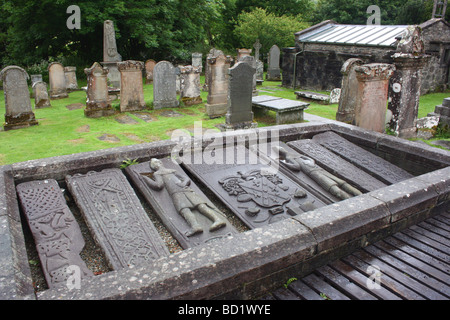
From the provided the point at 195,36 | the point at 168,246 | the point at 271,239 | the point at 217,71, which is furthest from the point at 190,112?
the point at 195,36

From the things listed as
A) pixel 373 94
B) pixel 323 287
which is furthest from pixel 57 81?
pixel 323 287

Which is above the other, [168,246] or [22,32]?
[22,32]

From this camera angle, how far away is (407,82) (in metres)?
7.68

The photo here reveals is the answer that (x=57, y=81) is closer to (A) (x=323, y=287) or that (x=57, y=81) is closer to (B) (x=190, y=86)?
(B) (x=190, y=86)

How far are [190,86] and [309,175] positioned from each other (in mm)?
8916

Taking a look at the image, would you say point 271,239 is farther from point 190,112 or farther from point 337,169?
point 190,112

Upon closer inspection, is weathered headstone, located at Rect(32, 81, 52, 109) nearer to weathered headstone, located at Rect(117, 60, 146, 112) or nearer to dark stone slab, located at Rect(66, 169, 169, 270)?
weathered headstone, located at Rect(117, 60, 146, 112)

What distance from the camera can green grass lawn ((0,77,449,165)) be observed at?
7.72m

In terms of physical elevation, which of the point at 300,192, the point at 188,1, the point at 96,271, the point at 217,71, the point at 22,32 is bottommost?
the point at 96,271

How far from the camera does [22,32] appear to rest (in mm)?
17781

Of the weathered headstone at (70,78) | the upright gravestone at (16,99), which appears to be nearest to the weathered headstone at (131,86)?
the upright gravestone at (16,99)

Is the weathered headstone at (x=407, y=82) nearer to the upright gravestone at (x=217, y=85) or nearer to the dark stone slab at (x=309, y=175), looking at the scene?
the dark stone slab at (x=309, y=175)

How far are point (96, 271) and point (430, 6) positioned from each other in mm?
29050

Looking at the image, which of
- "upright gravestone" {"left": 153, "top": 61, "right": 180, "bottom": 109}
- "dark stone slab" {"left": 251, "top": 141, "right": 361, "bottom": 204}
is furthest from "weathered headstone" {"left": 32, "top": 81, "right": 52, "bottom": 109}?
"dark stone slab" {"left": 251, "top": 141, "right": 361, "bottom": 204}
